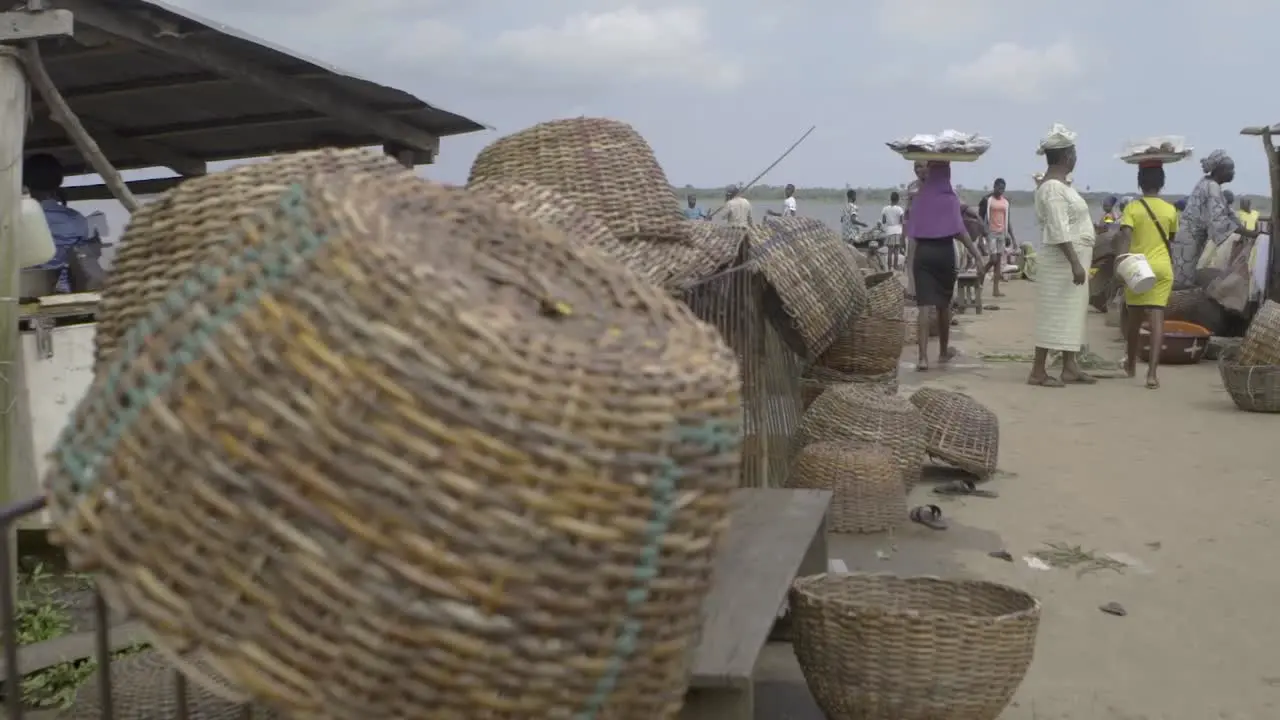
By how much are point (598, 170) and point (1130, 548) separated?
120 inches

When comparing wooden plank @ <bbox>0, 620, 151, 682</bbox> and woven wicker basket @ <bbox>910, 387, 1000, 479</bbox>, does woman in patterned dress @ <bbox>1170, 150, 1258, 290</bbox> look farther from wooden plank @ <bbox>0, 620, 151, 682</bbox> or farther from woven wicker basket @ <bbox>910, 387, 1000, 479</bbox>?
wooden plank @ <bbox>0, 620, 151, 682</bbox>

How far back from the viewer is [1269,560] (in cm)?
536

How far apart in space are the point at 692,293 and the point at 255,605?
322 centimetres

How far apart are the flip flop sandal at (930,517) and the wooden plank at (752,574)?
1.71 m

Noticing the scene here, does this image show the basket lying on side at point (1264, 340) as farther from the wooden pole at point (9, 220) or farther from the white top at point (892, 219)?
the white top at point (892, 219)

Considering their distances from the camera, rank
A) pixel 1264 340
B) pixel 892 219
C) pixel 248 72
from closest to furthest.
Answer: pixel 248 72
pixel 1264 340
pixel 892 219

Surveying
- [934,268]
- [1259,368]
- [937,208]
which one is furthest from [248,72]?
[1259,368]

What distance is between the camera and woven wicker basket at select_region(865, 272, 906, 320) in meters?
7.69

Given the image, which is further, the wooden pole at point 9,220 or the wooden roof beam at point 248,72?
the wooden roof beam at point 248,72

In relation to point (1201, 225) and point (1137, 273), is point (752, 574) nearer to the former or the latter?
point (1137, 273)

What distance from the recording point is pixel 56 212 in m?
7.38

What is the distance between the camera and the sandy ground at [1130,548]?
13.2ft

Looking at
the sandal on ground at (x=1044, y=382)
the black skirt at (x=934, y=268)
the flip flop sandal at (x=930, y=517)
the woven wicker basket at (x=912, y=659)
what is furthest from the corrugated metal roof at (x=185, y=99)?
the sandal on ground at (x=1044, y=382)

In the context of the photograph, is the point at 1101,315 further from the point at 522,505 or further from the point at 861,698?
the point at 522,505
